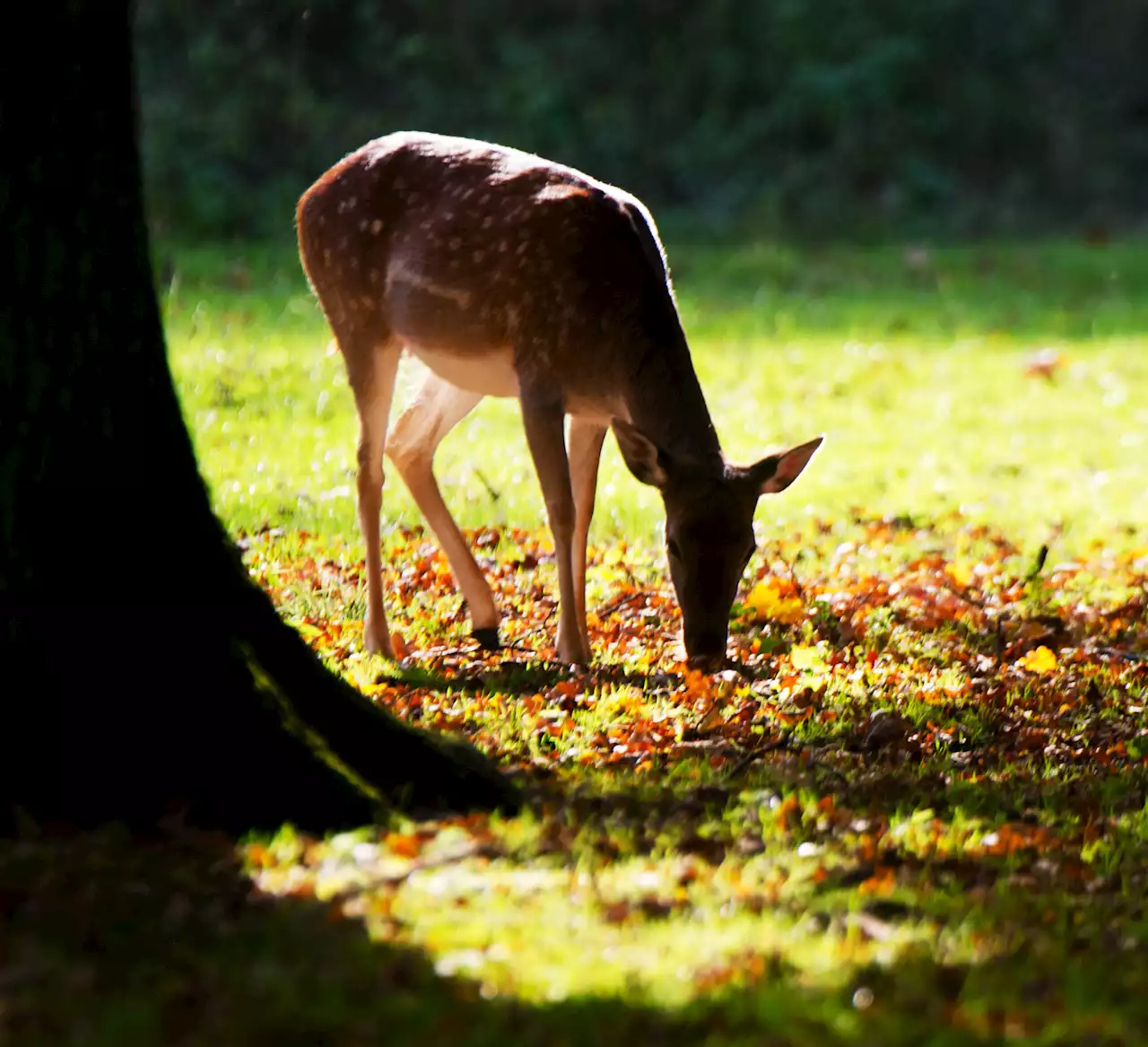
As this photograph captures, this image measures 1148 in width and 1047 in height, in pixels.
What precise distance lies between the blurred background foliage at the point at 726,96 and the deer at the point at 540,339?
12978 mm

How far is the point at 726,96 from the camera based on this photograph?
24078mm

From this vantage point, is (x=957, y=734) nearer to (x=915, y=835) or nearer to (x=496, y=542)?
(x=915, y=835)

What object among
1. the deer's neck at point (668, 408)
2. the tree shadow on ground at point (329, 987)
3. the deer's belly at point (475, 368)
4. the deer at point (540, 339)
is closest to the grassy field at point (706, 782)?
the tree shadow on ground at point (329, 987)

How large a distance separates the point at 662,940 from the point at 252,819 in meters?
1.18

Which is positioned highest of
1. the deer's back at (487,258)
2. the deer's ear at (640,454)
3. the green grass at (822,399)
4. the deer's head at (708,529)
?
the deer's back at (487,258)

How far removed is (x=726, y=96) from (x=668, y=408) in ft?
57.6

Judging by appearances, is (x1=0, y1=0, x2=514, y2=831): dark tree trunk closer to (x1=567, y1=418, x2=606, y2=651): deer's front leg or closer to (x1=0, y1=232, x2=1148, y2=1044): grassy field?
(x1=0, y1=232, x2=1148, y2=1044): grassy field

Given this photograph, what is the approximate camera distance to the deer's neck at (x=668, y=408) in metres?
7.24

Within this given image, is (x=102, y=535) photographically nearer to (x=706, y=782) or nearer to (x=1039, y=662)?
(x=706, y=782)

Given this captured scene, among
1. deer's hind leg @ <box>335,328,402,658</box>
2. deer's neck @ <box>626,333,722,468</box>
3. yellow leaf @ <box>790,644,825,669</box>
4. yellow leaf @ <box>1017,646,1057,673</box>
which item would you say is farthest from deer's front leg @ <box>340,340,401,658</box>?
yellow leaf @ <box>1017,646,1057,673</box>

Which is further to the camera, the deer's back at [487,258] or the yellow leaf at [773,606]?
the yellow leaf at [773,606]

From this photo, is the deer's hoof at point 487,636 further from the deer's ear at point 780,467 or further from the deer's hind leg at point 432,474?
the deer's ear at point 780,467

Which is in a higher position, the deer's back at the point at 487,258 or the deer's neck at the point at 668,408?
the deer's back at the point at 487,258

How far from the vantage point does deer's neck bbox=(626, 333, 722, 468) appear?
23.7 ft
